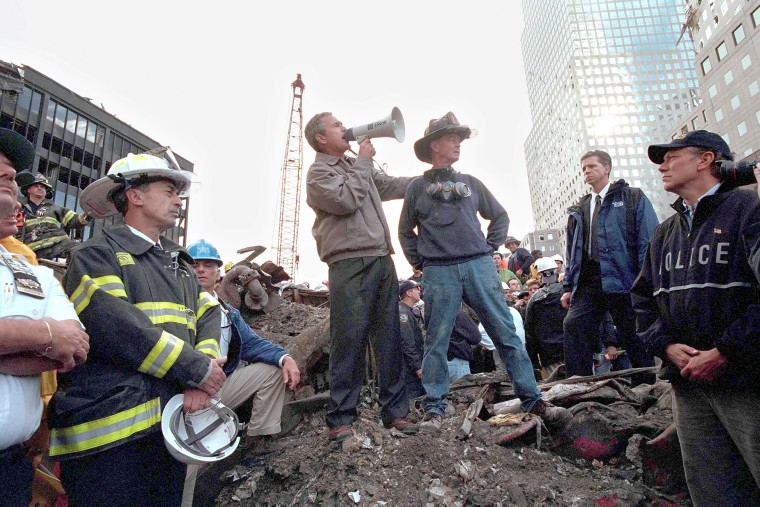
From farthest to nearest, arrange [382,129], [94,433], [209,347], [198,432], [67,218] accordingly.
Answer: [67,218] → [382,129] → [209,347] → [198,432] → [94,433]

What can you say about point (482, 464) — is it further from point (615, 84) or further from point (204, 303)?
point (615, 84)

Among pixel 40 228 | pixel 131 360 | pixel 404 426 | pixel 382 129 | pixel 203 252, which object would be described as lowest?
pixel 404 426

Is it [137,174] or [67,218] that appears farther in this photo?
[67,218]

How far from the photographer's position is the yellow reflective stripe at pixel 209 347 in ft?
7.44

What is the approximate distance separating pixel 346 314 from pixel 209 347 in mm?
1133

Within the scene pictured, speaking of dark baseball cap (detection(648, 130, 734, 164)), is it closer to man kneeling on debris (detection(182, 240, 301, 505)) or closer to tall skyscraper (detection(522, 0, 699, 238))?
man kneeling on debris (detection(182, 240, 301, 505))

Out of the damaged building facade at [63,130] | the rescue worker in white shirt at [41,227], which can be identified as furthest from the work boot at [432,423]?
the damaged building facade at [63,130]

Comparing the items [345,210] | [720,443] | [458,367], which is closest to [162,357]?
[345,210]

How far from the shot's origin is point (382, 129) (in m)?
3.50

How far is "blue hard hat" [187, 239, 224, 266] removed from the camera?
14.1ft

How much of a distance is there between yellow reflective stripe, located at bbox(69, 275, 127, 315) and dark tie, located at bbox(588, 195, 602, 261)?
3.94m

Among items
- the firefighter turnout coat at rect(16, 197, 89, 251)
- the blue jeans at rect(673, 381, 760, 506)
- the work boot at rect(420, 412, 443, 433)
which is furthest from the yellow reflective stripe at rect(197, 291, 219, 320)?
the firefighter turnout coat at rect(16, 197, 89, 251)

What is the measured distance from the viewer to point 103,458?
5.95ft

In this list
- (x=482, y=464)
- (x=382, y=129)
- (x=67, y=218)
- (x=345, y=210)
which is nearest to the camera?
(x=482, y=464)
